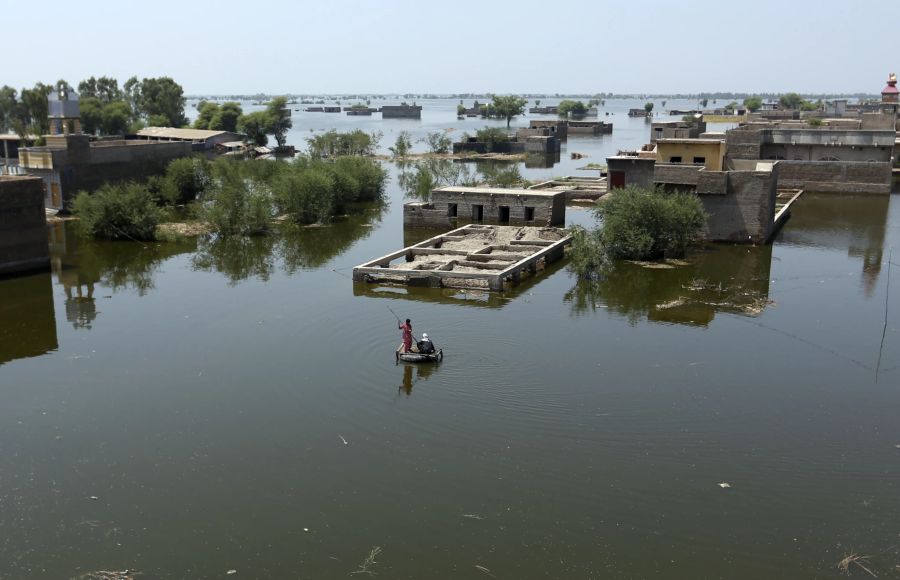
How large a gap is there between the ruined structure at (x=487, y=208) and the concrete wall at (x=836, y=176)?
19.9m

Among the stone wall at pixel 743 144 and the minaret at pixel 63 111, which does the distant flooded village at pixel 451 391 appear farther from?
the stone wall at pixel 743 144

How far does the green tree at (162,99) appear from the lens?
309 feet

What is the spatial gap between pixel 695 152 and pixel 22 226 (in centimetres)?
2764

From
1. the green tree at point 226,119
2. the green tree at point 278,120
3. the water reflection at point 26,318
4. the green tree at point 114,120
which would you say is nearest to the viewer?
the water reflection at point 26,318

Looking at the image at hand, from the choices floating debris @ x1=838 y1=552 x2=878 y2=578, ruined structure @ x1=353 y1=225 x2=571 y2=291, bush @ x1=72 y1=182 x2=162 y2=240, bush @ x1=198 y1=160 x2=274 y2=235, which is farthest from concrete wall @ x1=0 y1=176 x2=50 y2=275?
floating debris @ x1=838 y1=552 x2=878 y2=578

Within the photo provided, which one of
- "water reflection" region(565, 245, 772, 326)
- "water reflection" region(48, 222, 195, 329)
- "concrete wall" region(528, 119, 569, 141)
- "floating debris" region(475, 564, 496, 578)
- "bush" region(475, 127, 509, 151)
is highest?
"concrete wall" region(528, 119, 569, 141)

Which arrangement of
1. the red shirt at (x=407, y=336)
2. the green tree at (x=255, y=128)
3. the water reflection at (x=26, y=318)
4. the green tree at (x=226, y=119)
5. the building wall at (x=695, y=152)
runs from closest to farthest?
1. the red shirt at (x=407, y=336)
2. the water reflection at (x=26, y=318)
3. the building wall at (x=695, y=152)
4. the green tree at (x=255, y=128)
5. the green tree at (x=226, y=119)

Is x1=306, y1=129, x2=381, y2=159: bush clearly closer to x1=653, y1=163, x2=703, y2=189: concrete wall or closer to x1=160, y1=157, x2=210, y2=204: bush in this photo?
x1=160, y1=157, x2=210, y2=204: bush

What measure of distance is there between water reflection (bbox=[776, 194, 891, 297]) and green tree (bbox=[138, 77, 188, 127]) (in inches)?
2759

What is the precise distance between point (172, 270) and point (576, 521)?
2030 cm

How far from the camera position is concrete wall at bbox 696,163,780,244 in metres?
31.4

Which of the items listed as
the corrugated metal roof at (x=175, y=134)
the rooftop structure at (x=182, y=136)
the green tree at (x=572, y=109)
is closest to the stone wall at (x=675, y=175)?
the rooftop structure at (x=182, y=136)

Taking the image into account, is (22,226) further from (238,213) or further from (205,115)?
(205,115)

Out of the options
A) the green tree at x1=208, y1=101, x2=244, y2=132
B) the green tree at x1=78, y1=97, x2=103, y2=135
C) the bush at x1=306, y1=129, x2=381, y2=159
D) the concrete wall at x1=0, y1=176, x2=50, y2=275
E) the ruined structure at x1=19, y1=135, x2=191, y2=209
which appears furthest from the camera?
the green tree at x1=208, y1=101, x2=244, y2=132
